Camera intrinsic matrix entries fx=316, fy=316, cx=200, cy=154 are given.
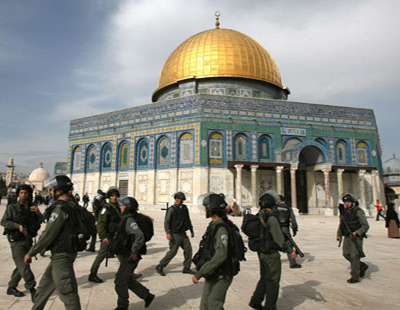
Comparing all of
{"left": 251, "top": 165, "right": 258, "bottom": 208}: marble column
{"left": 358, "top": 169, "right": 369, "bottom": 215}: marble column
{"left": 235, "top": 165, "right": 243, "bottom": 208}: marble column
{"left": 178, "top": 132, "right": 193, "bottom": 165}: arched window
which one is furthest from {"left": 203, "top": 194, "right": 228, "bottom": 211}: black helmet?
{"left": 358, "top": 169, "right": 369, "bottom": 215}: marble column

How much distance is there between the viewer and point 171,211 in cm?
626

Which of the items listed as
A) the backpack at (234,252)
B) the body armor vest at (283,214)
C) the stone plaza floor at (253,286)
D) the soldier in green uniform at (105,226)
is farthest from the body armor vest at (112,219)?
the body armor vest at (283,214)

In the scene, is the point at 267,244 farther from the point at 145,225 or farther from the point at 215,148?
the point at 215,148

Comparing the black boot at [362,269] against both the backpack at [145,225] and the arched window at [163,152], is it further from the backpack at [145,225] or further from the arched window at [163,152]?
the arched window at [163,152]

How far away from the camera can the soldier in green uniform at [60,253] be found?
347cm

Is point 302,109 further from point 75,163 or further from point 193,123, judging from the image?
point 75,163

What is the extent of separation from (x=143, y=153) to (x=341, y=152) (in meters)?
17.2

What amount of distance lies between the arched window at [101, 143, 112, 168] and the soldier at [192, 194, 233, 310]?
89.4 feet

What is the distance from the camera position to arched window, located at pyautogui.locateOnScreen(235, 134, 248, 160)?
83.4 feet

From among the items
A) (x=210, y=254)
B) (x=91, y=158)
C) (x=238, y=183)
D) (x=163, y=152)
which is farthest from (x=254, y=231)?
(x=91, y=158)

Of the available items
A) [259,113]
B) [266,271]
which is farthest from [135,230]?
[259,113]

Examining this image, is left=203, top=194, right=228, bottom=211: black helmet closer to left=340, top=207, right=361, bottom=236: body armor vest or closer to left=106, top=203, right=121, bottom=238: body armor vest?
left=106, top=203, right=121, bottom=238: body armor vest

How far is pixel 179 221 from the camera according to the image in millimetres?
6199

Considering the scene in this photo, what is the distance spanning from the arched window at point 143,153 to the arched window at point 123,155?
50.5 inches
